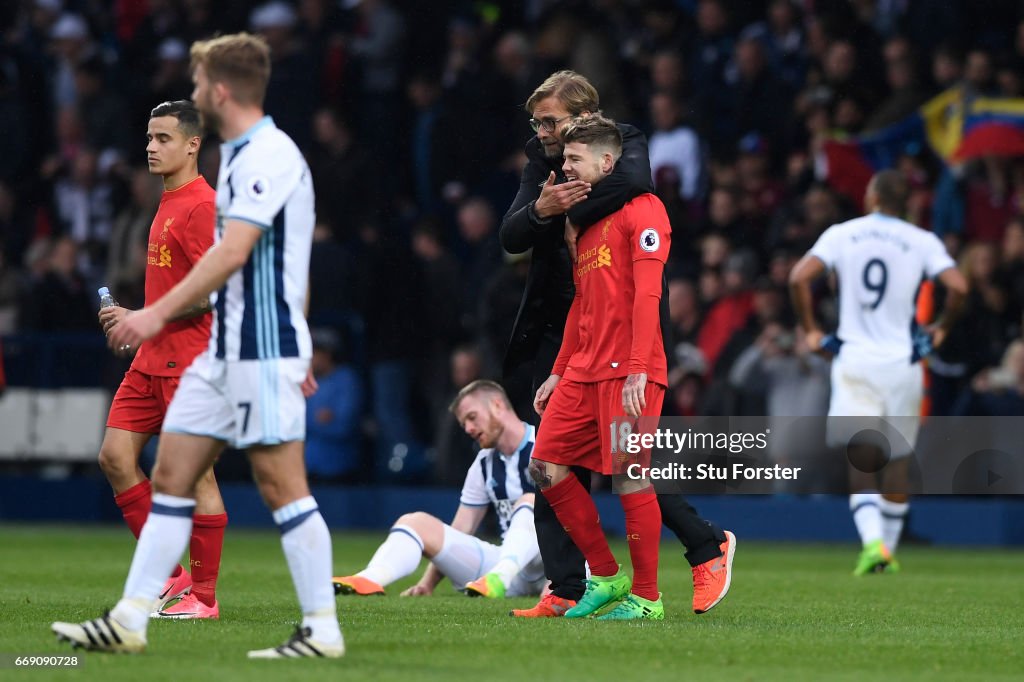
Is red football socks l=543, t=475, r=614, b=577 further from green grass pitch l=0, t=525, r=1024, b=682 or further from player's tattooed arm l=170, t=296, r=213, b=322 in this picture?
player's tattooed arm l=170, t=296, r=213, b=322

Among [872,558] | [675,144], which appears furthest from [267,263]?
[675,144]

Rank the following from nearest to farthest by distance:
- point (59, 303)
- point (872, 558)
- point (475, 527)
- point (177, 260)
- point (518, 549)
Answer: point (177, 260)
point (518, 549)
point (475, 527)
point (872, 558)
point (59, 303)

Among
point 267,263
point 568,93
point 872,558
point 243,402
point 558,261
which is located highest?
point 568,93

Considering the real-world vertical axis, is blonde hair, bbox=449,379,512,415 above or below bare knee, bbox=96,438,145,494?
above

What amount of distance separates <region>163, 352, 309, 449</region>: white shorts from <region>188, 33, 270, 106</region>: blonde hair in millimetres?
945

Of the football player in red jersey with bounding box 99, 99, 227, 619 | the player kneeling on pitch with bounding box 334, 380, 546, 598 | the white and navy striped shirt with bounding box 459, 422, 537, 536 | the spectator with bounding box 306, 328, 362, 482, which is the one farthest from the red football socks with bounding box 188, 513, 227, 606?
the spectator with bounding box 306, 328, 362, 482

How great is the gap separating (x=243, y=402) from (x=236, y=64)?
1.18 m

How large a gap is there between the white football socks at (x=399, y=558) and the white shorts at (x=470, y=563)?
0.21m

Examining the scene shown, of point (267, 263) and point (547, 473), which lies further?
point (547, 473)

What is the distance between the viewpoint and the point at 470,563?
9250mm

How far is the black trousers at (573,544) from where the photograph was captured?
794 cm

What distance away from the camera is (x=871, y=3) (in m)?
17.5

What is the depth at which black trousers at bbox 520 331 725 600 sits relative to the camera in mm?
7941

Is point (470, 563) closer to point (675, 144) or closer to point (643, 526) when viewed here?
point (643, 526)
